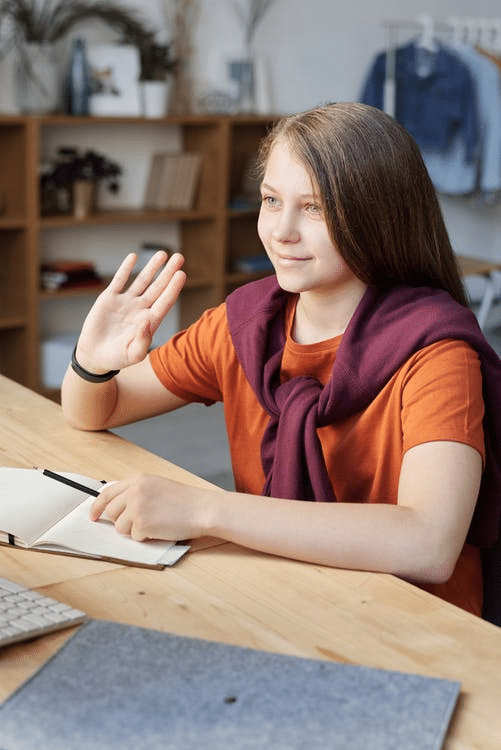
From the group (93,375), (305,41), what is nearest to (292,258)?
(93,375)

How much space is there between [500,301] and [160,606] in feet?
15.4

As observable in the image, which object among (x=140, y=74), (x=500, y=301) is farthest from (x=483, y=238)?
(x=140, y=74)

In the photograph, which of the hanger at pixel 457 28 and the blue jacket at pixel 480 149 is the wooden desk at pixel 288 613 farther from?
the hanger at pixel 457 28

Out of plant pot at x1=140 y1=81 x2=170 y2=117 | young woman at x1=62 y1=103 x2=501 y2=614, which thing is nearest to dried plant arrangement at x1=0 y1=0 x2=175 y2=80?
plant pot at x1=140 y1=81 x2=170 y2=117

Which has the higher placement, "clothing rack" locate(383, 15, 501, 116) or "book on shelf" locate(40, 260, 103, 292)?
"clothing rack" locate(383, 15, 501, 116)

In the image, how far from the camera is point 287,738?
2.73 ft

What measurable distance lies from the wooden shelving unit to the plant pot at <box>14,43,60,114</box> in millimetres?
97

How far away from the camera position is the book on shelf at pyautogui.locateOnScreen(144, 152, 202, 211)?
16.1 feet

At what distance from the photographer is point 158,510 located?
1224 mm

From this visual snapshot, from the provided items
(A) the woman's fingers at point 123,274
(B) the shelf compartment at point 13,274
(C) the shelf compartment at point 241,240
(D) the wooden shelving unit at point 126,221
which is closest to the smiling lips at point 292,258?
(A) the woman's fingers at point 123,274

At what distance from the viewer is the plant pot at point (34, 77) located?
4312mm

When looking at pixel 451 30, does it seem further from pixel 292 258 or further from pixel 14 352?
pixel 292 258

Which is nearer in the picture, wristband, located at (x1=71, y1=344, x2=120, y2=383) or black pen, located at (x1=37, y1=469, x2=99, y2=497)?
black pen, located at (x1=37, y1=469, x2=99, y2=497)

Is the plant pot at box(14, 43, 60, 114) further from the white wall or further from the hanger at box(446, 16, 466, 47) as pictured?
the hanger at box(446, 16, 466, 47)
